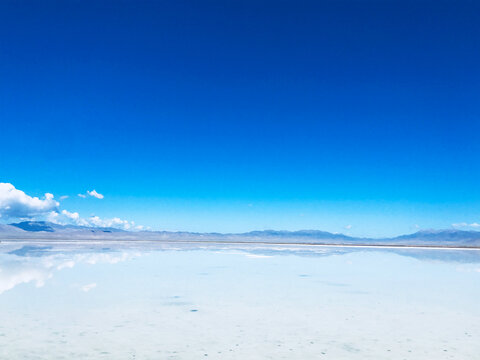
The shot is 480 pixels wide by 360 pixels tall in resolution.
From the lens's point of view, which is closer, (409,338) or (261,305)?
(409,338)

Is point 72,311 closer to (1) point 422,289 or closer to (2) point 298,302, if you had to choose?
(2) point 298,302

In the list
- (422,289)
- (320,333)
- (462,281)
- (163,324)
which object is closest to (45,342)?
(163,324)

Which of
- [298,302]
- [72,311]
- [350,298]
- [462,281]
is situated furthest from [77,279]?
[462,281]

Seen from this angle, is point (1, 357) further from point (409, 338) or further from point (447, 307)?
point (447, 307)

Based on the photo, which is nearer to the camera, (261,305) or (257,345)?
→ (257,345)

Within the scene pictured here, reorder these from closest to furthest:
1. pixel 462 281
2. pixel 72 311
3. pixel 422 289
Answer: pixel 72 311 < pixel 422 289 < pixel 462 281

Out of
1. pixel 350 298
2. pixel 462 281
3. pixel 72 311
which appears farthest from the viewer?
pixel 462 281
